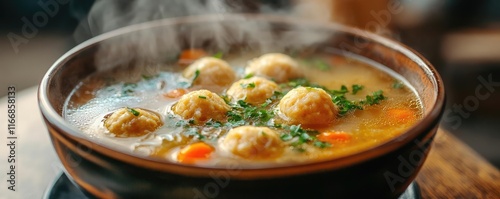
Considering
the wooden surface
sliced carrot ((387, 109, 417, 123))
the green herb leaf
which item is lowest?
the wooden surface

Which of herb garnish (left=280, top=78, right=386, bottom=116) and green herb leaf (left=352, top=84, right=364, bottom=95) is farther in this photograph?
green herb leaf (left=352, top=84, right=364, bottom=95)

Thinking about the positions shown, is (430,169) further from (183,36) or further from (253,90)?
(183,36)

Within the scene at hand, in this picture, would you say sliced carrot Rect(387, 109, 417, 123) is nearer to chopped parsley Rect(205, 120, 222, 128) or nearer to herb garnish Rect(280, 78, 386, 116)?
herb garnish Rect(280, 78, 386, 116)

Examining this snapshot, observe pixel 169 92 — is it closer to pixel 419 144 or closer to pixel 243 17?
pixel 243 17

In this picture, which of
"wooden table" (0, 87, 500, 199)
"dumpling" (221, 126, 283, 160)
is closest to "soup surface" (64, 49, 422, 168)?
"dumpling" (221, 126, 283, 160)

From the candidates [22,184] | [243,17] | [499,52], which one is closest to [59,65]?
[22,184]

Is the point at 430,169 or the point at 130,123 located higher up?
the point at 130,123

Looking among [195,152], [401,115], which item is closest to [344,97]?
[401,115]
